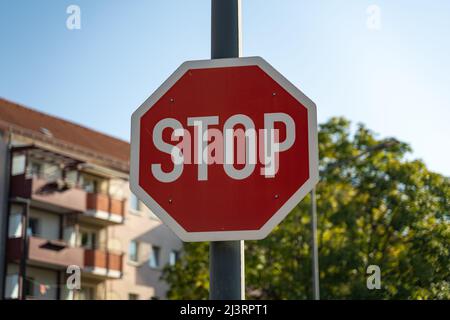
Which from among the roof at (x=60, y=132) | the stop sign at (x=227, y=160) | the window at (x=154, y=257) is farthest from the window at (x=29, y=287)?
the stop sign at (x=227, y=160)

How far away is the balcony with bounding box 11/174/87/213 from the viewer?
50250mm

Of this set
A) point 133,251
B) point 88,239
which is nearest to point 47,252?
point 88,239

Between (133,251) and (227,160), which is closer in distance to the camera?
(227,160)

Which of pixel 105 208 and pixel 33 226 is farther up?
pixel 105 208

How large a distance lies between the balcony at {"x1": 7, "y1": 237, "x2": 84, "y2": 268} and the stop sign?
46.0m

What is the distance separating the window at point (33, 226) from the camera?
51009 millimetres

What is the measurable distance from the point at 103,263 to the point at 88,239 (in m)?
2.14

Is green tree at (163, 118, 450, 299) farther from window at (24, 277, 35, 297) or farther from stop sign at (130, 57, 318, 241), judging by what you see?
stop sign at (130, 57, 318, 241)

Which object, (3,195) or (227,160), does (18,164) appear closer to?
(3,195)

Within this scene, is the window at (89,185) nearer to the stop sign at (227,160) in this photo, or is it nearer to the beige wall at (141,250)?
the beige wall at (141,250)

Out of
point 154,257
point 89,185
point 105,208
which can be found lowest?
point 154,257

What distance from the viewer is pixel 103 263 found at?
53812 mm

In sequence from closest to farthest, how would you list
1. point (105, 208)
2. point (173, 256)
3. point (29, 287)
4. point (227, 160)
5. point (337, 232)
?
point (227, 160) < point (337, 232) < point (29, 287) < point (105, 208) < point (173, 256)

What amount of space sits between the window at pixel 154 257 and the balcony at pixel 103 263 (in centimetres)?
429
